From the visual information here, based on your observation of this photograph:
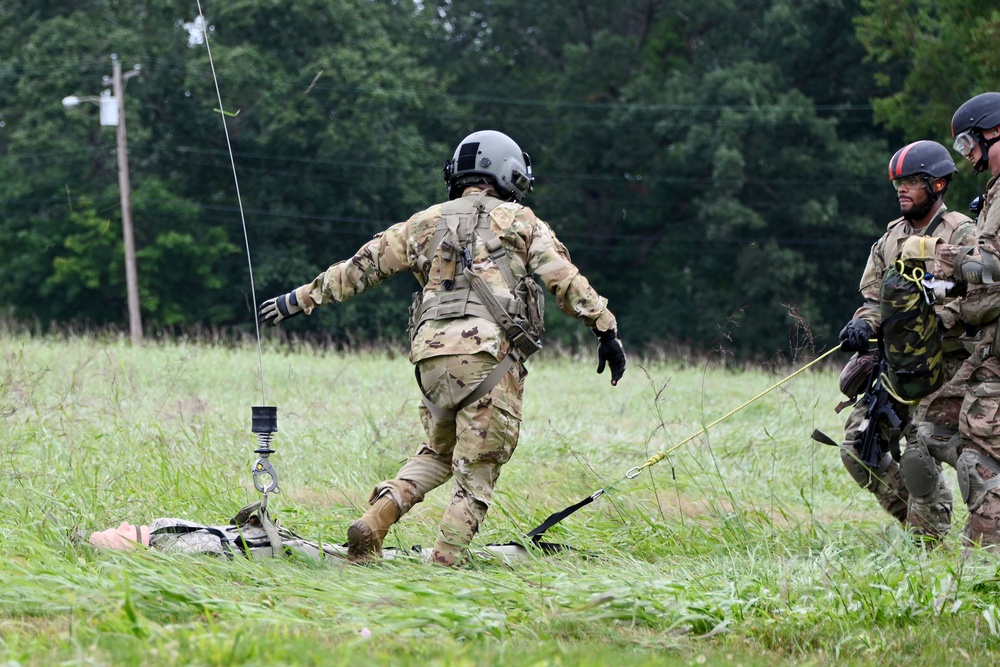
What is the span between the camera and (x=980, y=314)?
228 inches

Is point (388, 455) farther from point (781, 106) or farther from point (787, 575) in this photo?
point (781, 106)

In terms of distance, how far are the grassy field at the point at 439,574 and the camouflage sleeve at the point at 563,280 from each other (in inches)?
25.7

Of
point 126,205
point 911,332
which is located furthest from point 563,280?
point 126,205

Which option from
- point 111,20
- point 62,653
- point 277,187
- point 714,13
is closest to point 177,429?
point 62,653

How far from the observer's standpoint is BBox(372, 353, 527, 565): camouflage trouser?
5602 millimetres

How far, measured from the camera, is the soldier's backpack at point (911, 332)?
5.93 m

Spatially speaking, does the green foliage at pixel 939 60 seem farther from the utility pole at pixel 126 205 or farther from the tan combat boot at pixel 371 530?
the tan combat boot at pixel 371 530

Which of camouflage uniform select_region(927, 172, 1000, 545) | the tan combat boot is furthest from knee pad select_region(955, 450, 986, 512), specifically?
the tan combat boot

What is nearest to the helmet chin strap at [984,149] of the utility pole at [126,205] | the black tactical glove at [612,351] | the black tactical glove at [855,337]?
the black tactical glove at [855,337]

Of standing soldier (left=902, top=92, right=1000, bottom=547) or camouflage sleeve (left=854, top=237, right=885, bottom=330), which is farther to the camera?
camouflage sleeve (left=854, top=237, right=885, bottom=330)

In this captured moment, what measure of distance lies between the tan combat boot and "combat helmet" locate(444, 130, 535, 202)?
162 cm

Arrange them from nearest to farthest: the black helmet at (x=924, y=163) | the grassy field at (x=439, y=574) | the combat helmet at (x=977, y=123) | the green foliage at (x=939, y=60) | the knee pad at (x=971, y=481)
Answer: the grassy field at (x=439, y=574)
the knee pad at (x=971, y=481)
the combat helmet at (x=977, y=123)
the black helmet at (x=924, y=163)
the green foliage at (x=939, y=60)

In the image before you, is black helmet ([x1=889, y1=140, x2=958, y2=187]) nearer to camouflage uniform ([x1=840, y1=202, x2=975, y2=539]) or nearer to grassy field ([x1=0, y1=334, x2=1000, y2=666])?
camouflage uniform ([x1=840, y1=202, x2=975, y2=539])

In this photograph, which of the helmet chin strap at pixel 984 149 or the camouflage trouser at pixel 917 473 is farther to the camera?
the camouflage trouser at pixel 917 473
